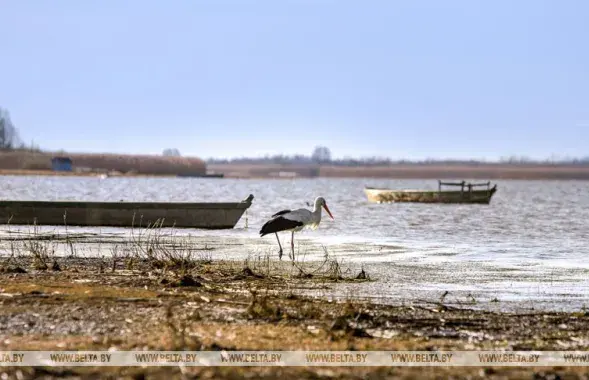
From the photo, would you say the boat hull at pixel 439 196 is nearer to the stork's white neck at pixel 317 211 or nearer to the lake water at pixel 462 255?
the lake water at pixel 462 255

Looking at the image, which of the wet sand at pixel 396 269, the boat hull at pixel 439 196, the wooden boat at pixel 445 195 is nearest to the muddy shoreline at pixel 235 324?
the wet sand at pixel 396 269

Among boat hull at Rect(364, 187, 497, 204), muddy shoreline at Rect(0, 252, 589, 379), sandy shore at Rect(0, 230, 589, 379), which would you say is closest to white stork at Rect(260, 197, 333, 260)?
sandy shore at Rect(0, 230, 589, 379)

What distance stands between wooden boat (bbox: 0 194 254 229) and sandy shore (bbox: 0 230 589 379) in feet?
60.7

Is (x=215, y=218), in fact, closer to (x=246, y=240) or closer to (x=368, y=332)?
(x=246, y=240)

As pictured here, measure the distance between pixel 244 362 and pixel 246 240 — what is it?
21797 mm

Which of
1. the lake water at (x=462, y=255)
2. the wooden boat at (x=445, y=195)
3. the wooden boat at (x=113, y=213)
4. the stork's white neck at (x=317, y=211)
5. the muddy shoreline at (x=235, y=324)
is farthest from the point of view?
the wooden boat at (x=445, y=195)

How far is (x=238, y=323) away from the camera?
12.1m

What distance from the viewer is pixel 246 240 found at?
3141 cm

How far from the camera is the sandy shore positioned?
31.2 ft

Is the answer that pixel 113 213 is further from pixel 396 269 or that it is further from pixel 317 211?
pixel 396 269

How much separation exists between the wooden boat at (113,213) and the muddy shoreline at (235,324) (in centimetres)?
1904

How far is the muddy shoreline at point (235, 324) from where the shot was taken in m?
9.49

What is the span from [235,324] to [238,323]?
10 centimetres

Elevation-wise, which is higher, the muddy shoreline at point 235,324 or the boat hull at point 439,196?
the muddy shoreline at point 235,324
